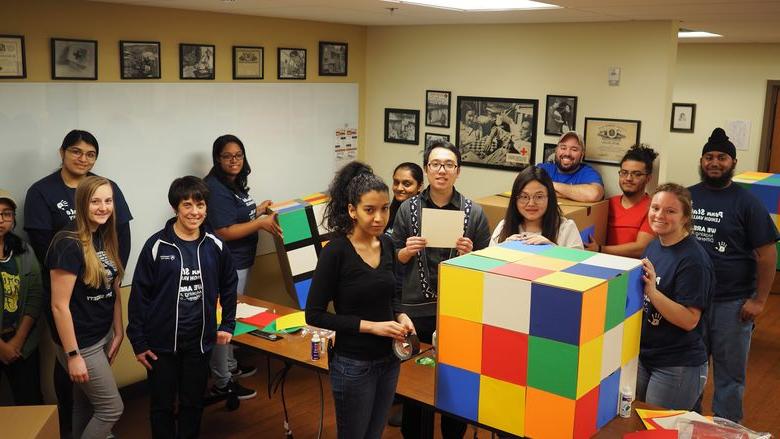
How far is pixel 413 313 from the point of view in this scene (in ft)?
10.7

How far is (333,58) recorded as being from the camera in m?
5.55

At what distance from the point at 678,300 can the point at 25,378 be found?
3.19 meters

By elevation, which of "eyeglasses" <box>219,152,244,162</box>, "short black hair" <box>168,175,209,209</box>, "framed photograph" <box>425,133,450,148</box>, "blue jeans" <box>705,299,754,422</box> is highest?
"framed photograph" <box>425,133,450,148</box>

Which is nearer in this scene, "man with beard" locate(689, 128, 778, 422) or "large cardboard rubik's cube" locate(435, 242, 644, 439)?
"large cardboard rubik's cube" locate(435, 242, 644, 439)

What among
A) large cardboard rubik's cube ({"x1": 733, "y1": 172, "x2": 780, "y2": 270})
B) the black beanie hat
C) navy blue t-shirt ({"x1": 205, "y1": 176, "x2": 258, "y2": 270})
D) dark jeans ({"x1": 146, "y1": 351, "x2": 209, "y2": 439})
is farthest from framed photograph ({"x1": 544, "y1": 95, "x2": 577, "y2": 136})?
dark jeans ({"x1": 146, "y1": 351, "x2": 209, "y2": 439})

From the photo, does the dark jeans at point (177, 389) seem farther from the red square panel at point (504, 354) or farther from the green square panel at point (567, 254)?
the green square panel at point (567, 254)

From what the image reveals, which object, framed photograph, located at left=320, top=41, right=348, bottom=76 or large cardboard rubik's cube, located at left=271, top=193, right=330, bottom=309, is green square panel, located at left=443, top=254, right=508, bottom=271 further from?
framed photograph, located at left=320, top=41, right=348, bottom=76

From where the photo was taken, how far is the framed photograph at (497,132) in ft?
16.9

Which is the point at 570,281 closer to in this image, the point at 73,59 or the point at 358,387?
the point at 358,387

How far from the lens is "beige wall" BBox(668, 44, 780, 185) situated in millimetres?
8035

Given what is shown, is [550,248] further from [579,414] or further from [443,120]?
[443,120]

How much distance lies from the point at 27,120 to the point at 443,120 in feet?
9.71

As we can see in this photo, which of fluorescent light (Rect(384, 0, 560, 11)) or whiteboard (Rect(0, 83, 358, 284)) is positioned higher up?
fluorescent light (Rect(384, 0, 560, 11))

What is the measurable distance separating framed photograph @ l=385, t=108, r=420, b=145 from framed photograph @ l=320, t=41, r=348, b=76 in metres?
0.52
